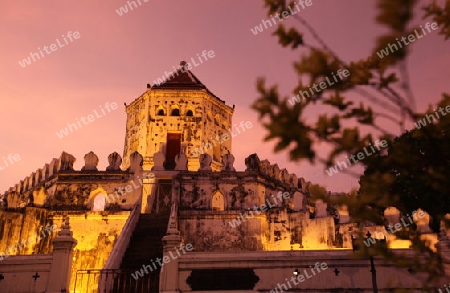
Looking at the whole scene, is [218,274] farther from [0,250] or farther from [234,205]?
[0,250]

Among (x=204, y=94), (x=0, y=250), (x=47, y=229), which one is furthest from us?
(x=204, y=94)

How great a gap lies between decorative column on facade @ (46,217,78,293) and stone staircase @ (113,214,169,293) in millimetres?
1624

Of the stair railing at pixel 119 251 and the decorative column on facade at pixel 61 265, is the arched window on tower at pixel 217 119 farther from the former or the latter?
the decorative column on facade at pixel 61 265

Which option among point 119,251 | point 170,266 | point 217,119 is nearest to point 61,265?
point 170,266

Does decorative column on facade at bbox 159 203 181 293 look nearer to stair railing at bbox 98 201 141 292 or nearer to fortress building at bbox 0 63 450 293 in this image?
fortress building at bbox 0 63 450 293

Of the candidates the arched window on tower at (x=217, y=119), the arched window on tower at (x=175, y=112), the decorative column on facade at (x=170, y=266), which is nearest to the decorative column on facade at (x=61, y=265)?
the decorative column on facade at (x=170, y=266)

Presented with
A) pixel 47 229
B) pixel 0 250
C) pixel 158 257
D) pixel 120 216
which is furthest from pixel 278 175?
pixel 0 250

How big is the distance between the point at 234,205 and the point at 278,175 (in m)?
5.01

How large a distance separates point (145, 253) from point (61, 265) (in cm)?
444

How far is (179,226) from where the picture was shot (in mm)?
19203

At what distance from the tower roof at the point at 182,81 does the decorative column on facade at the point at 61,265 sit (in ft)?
61.7

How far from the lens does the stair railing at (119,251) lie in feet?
39.7

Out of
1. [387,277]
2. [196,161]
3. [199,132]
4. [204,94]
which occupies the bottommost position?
[387,277]

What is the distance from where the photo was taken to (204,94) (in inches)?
1111
